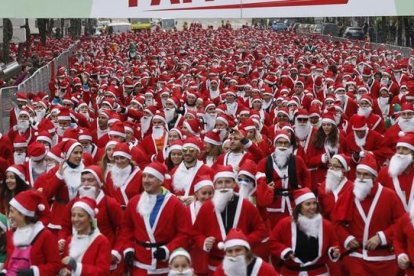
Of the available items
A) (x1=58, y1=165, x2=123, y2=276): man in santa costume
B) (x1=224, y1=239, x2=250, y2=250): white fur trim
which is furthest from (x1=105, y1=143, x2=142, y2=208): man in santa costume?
(x1=224, y1=239, x2=250, y2=250): white fur trim

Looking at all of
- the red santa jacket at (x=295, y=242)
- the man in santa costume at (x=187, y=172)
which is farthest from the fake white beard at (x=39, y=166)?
the red santa jacket at (x=295, y=242)

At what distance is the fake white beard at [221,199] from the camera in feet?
25.9

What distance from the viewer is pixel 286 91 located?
19000 mm

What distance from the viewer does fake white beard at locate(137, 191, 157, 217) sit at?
25.6 ft

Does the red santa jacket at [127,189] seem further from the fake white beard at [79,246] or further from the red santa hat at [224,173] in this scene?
the fake white beard at [79,246]

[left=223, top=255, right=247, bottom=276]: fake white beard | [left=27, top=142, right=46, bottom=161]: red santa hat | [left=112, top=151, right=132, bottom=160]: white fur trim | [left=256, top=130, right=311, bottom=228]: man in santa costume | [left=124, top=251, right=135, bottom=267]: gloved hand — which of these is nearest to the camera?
[left=223, top=255, right=247, bottom=276]: fake white beard

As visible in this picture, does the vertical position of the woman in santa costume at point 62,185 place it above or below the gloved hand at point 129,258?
above

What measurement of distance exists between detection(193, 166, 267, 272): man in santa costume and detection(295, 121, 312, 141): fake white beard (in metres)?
4.41

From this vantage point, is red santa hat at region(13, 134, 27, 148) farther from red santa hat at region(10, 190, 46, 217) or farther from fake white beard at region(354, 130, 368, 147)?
red santa hat at region(10, 190, 46, 217)

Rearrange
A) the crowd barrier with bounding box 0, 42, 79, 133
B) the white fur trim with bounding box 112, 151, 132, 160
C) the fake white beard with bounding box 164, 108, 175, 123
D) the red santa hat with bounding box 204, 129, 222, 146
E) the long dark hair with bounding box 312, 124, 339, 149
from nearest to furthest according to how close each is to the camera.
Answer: the white fur trim with bounding box 112, 151, 132, 160
the red santa hat with bounding box 204, 129, 222, 146
the long dark hair with bounding box 312, 124, 339, 149
the fake white beard with bounding box 164, 108, 175, 123
the crowd barrier with bounding box 0, 42, 79, 133

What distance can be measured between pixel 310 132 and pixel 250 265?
5.94 m

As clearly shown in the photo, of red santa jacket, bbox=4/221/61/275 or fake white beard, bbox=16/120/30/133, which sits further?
fake white beard, bbox=16/120/30/133

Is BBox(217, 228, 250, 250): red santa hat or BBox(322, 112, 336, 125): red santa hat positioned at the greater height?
BBox(322, 112, 336, 125): red santa hat

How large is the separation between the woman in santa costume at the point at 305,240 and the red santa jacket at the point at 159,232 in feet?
2.70
